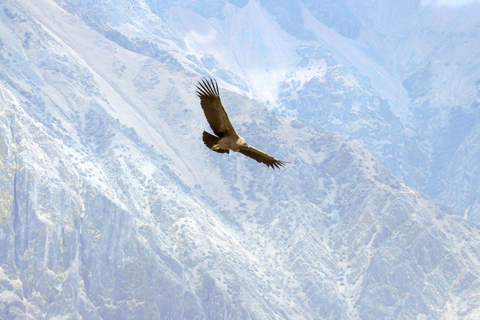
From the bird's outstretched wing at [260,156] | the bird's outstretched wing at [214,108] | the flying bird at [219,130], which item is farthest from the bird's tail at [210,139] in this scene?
the bird's outstretched wing at [260,156]

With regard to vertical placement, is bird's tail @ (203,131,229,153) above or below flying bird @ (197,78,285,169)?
below

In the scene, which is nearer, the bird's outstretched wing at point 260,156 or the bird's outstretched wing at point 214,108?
the bird's outstretched wing at point 214,108

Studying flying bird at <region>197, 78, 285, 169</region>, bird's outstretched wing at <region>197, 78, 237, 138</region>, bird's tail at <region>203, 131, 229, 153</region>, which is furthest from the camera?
bird's tail at <region>203, 131, 229, 153</region>

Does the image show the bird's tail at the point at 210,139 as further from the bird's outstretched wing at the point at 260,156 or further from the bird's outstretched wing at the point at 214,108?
the bird's outstretched wing at the point at 260,156

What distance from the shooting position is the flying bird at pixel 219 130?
42094 millimetres

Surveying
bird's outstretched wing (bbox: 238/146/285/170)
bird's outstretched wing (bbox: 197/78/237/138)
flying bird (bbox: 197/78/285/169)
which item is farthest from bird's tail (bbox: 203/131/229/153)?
bird's outstretched wing (bbox: 238/146/285/170)

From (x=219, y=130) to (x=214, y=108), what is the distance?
1.27 meters

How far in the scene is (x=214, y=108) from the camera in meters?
42.3

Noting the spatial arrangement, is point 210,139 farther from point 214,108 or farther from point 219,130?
point 214,108

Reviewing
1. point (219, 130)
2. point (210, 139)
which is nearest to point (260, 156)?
point (219, 130)

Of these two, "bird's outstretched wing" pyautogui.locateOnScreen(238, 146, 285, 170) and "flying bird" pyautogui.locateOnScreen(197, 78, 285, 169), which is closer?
"flying bird" pyautogui.locateOnScreen(197, 78, 285, 169)

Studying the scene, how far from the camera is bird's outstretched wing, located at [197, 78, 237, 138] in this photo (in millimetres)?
41969

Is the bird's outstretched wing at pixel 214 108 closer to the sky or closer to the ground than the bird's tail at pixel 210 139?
closer to the sky

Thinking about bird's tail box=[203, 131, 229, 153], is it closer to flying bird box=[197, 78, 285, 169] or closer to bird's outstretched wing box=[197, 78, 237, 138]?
flying bird box=[197, 78, 285, 169]
